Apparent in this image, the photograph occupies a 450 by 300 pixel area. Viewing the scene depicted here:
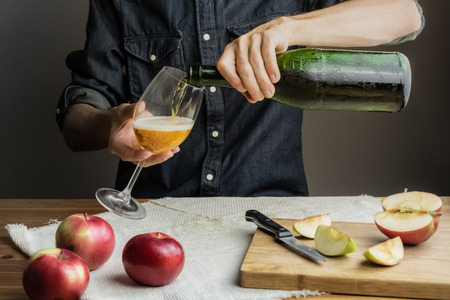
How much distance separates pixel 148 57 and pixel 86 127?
31cm

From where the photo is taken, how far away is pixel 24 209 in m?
1.47

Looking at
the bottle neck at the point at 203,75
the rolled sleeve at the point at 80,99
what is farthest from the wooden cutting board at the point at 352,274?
the rolled sleeve at the point at 80,99

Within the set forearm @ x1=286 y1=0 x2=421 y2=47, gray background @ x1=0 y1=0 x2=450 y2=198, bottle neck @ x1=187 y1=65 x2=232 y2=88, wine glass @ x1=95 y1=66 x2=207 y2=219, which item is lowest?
gray background @ x1=0 y1=0 x2=450 y2=198

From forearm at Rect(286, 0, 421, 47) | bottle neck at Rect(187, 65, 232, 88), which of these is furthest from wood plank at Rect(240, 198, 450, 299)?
forearm at Rect(286, 0, 421, 47)

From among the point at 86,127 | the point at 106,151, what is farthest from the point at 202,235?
the point at 106,151

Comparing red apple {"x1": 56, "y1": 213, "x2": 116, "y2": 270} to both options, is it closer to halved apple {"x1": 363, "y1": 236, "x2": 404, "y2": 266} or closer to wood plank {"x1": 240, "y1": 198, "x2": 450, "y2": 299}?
wood plank {"x1": 240, "y1": 198, "x2": 450, "y2": 299}

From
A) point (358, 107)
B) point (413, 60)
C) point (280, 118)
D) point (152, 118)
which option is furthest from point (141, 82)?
point (413, 60)

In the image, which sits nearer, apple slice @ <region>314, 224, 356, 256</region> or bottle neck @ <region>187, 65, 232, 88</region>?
apple slice @ <region>314, 224, 356, 256</region>

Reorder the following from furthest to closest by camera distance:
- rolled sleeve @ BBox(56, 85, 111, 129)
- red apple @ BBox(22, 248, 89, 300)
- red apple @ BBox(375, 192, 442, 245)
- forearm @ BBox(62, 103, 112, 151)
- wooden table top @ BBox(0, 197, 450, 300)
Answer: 1. rolled sleeve @ BBox(56, 85, 111, 129)
2. forearm @ BBox(62, 103, 112, 151)
3. red apple @ BBox(375, 192, 442, 245)
4. wooden table top @ BBox(0, 197, 450, 300)
5. red apple @ BBox(22, 248, 89, 300)

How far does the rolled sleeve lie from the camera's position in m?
1.76

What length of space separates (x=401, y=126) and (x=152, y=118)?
1604 millimetres

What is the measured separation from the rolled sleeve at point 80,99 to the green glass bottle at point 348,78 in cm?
63

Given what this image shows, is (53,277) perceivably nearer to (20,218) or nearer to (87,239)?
(87,239)

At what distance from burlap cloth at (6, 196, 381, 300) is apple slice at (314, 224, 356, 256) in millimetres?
107
